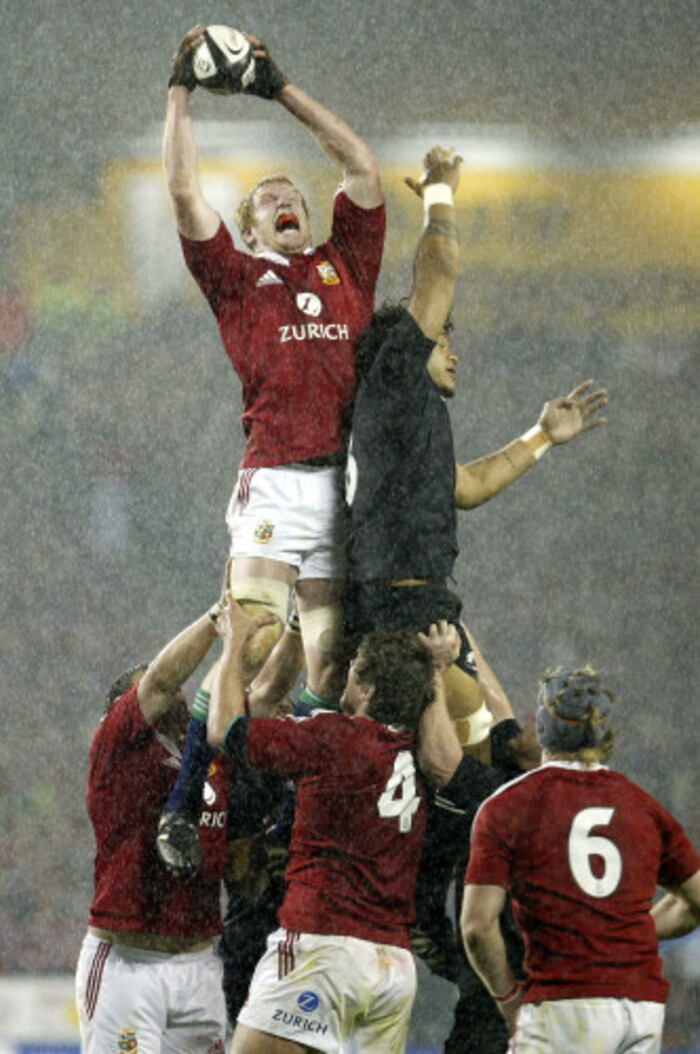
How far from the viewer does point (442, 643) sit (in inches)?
162

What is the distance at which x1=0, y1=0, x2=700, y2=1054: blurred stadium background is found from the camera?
9742 millimetres

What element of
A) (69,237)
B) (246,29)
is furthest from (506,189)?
(69,237)

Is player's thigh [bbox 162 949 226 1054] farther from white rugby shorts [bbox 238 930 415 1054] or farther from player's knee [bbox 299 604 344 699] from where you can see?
player's knee [bbox 299 604 344 699]

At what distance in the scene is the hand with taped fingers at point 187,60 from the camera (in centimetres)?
414

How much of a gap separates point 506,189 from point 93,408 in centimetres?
316

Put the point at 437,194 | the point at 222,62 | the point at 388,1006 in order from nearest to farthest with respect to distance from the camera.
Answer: the point at 388,1006, the point at 222,62, the point at 437,194

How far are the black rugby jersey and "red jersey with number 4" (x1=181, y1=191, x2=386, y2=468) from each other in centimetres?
12

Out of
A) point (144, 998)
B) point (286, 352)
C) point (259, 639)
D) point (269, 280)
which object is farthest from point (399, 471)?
point (144, 998)

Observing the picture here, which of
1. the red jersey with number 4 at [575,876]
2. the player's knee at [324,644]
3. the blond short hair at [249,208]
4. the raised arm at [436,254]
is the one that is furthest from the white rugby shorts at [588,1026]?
the blond short hair at [249,208]

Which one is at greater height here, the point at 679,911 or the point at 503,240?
the point at 503,240

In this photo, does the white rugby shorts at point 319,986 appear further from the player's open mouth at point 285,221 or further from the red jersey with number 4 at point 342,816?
the player's open mouth at point 285,221

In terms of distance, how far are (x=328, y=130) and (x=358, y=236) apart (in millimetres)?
331

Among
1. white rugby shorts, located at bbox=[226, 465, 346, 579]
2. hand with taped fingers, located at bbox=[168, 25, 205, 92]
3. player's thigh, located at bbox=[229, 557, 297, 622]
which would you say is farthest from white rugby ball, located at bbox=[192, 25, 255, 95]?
player's thigh, located at bbox=[229, 557, 297, 622]

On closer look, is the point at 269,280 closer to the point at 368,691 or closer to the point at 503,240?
the point at 368,691
